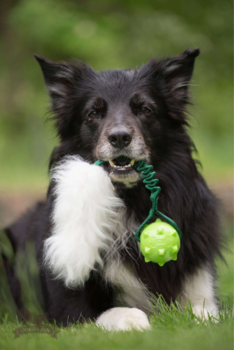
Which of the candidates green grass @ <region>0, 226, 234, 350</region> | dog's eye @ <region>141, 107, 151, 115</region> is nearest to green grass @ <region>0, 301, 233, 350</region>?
green grass @ <region>0, 226, 234, 350</region>

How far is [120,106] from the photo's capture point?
3.62 metres

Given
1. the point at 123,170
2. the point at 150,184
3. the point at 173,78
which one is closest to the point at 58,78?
the point at 173,78

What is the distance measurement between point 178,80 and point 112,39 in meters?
6.02

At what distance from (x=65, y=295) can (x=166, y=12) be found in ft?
25.8

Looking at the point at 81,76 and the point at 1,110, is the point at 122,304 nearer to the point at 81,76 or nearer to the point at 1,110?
the point at 81,76

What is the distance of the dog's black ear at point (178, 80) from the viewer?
381 centimetres

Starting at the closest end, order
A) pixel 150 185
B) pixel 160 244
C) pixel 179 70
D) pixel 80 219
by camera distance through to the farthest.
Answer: pixel 160 244 < pixel 80 219 < pixel 150 185 < pixel 179 70

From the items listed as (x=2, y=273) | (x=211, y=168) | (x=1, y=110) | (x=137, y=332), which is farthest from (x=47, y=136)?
(x=137, y=332)

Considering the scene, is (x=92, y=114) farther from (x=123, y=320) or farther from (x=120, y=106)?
(x=123, y=320)

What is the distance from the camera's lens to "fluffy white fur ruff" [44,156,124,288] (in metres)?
3.08

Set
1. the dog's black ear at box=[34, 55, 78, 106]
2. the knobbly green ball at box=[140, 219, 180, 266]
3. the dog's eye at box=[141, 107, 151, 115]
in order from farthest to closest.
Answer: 1. the dog's black ear at box=[34, 55, 78, 106]
2. the dog's eye at box=[141, 107, 151, 115]
3. the knobbly green ball at box=[140, 219, 180, 266]

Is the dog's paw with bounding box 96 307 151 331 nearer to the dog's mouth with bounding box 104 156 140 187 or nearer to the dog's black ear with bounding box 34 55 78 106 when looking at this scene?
the dog's mouth with bounding box 104 156 140 187

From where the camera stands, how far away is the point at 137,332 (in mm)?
2551

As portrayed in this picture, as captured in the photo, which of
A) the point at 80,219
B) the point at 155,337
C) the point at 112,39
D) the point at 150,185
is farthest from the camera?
the point at 112,39
